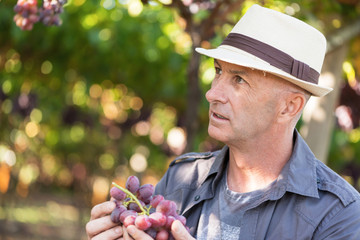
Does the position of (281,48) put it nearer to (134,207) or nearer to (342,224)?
(342,224)

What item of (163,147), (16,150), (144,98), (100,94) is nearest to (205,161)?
(144,98)

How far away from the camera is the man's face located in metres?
2.36

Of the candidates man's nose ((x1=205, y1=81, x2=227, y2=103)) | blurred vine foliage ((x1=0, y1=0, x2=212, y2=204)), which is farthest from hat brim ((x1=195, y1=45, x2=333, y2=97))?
blurred vine foliage ((x1=0, y1=0, x2=212, y2=204))

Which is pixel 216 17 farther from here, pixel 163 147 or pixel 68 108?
pixel 68 108

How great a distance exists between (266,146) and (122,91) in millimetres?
5006

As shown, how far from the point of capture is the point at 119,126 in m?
7.95

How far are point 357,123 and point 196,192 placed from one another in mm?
Result: 3703

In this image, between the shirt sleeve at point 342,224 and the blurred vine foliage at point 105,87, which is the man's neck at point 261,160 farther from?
the blurred vine foliage at point 105,87

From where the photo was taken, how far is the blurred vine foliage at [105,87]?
5.04m

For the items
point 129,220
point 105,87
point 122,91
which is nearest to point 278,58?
point 129,220

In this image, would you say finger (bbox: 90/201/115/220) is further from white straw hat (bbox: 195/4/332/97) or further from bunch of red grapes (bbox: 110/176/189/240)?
white straw hat (bbox: 195/4/332/97)

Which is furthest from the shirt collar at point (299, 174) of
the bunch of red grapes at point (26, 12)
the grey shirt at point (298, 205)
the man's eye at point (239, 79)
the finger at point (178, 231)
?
the bunch of red grapes at point (26, 12)

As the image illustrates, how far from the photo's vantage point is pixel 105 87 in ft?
23.1

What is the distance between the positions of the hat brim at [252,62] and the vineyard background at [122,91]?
41.1 inches
